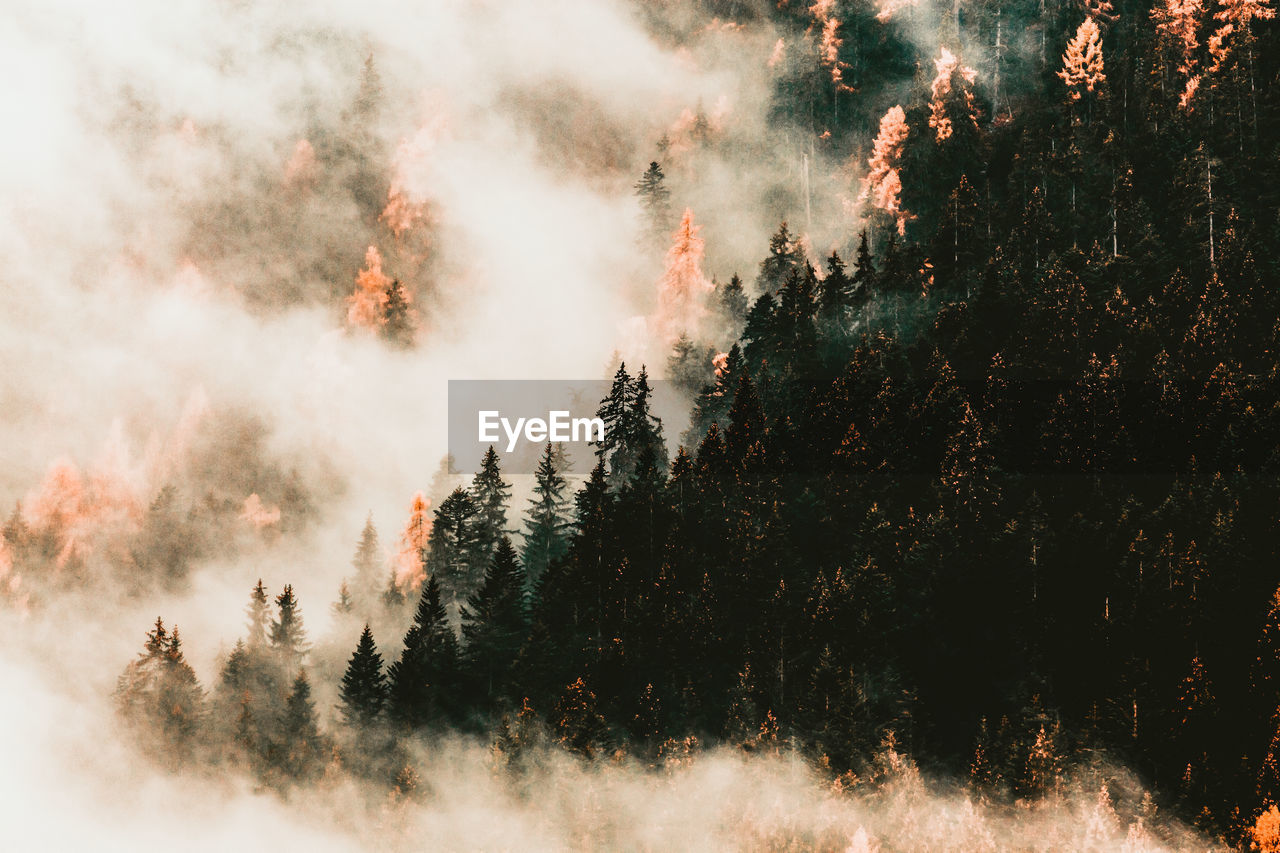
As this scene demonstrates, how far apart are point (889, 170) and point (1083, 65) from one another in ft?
67.0

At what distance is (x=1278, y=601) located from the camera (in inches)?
2589

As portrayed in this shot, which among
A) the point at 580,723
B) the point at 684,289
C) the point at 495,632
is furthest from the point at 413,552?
the point at 580,723

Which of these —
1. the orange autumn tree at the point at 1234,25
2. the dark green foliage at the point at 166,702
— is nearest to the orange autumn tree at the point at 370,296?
the dark green foliage at the point at 166,702

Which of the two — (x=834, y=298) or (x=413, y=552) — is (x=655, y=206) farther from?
(x=413, y=552)

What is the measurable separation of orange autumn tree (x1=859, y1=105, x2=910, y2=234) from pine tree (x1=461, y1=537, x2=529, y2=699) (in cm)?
5488

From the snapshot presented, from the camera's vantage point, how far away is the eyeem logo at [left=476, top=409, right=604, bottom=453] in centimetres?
12588

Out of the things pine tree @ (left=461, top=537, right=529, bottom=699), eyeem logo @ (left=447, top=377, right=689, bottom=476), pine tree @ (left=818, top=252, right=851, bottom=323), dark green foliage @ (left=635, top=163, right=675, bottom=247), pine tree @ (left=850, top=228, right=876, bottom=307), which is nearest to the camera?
pine tree @ (left=461, top=537, right=529, bottom=699)

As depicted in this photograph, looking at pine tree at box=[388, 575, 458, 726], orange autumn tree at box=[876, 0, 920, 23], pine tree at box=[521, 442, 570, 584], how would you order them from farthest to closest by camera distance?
orange autumn tree at box=[876, 0, 920, 23]
pine tree at box=[521, 442, 570, 584]
pine tree at box=[388, 575, 458, 726]

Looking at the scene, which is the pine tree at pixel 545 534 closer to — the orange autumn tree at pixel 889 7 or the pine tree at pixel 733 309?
the pine tree at pixel 733 309

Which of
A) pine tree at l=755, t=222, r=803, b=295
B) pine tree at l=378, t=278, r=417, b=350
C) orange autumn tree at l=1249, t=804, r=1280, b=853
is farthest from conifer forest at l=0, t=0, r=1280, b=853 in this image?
pine tree at l=378, t=278, r=417, b=350

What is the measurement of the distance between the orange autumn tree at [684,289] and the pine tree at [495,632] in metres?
49.0

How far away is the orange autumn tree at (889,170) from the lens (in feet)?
387

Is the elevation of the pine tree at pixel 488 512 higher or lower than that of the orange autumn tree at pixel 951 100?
lower

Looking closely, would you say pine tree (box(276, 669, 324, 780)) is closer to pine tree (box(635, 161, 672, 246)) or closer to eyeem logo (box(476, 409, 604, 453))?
eyeem logo (box(476, 409, 604, 453))
